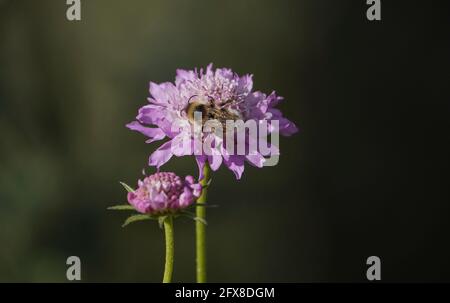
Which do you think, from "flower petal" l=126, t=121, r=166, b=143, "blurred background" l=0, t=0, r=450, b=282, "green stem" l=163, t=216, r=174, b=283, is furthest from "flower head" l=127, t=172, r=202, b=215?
"blurred background" l=0, t=0, r=450, b=282

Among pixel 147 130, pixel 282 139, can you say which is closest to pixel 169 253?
pixel 147 130

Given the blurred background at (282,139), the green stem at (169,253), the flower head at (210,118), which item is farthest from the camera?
the blurred background at (282,139)

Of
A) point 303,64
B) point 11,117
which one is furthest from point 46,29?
point 303,64

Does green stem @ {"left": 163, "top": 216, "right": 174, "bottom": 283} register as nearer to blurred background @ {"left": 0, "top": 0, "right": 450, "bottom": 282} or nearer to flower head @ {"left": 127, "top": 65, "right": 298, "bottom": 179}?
flower head @ {"left": 127, "top": 65, "right": 298, "bottom": 179}

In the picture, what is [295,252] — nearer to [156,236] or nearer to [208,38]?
[156,236]

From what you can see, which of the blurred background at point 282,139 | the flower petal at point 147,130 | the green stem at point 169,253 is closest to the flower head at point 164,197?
the green stem at point 169,253

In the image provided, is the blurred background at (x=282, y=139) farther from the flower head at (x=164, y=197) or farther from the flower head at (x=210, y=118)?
the flower head at (x=164, y=197)

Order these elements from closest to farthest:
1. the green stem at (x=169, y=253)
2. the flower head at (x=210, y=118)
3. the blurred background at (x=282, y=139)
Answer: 1. the green stem at (x=169, y=253)
2. the flower head at (x=210, y=118)
3. the blurred background at (x=282, y=139)
